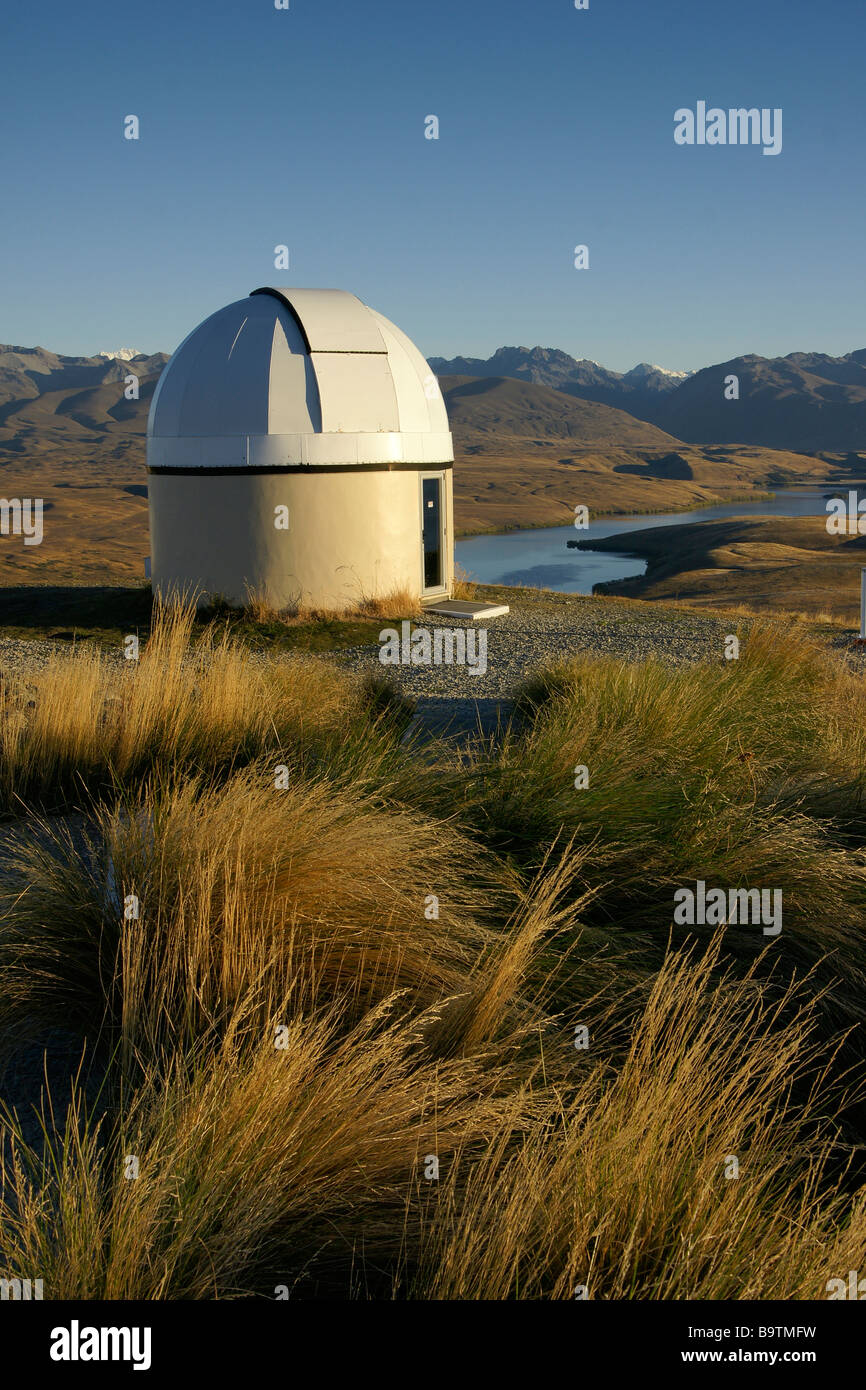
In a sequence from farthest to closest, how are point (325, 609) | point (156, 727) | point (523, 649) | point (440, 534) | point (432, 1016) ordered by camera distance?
1. point (440, 534)
2. point (325, 609)
3. point (523, 649)
4. point (156, 727)
5. point (432, 1016)

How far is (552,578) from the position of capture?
45031 millimetres

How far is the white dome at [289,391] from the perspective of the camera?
13.4m

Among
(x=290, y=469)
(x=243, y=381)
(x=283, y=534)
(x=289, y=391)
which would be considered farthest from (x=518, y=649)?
(x=243, y=381)

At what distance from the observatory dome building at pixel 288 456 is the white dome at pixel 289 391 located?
2 centimetres

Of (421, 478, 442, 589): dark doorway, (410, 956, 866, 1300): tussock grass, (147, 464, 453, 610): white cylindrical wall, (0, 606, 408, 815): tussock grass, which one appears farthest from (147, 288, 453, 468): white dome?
(410, 956, 866, 1300): tussock grass

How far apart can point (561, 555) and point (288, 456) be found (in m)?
48.2

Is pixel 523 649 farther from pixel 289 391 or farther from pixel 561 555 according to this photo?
pixel 561 555

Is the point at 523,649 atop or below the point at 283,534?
below

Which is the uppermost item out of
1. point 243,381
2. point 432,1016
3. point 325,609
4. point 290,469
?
point 243,381

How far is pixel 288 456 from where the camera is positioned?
13289 millimetres

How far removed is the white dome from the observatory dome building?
0.06 ft

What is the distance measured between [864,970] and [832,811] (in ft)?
4.46

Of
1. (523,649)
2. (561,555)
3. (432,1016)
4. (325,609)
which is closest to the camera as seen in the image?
(432,1016)
